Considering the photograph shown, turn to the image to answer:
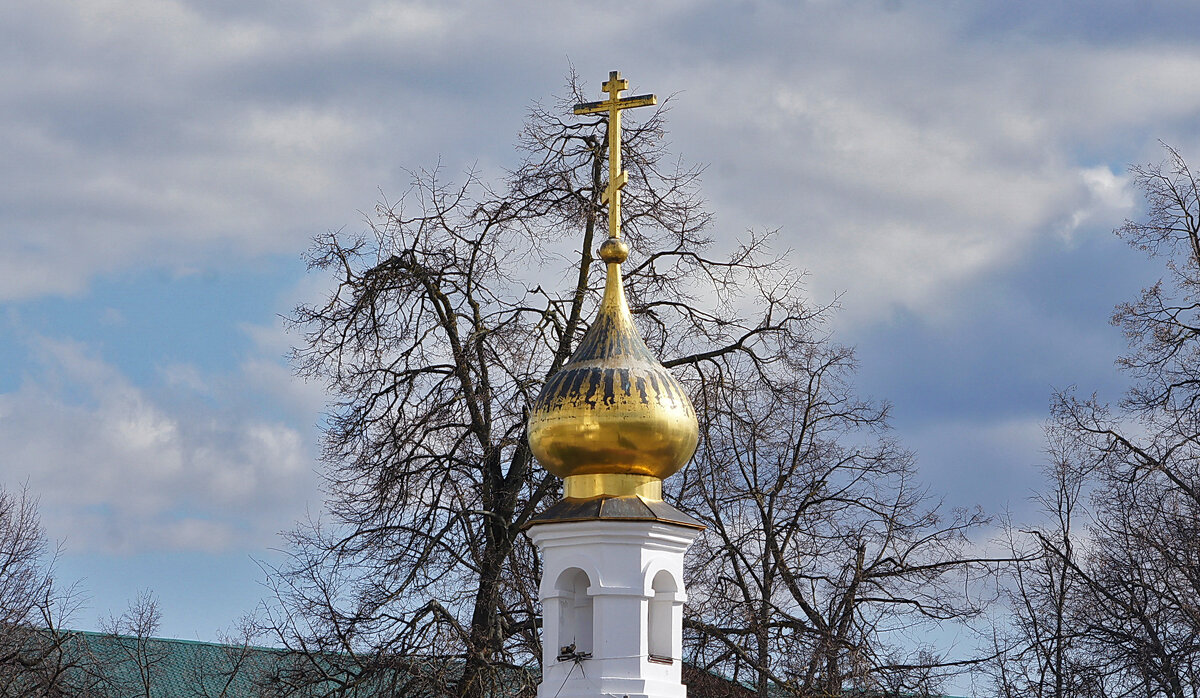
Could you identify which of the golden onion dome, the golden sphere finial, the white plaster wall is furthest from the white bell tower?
the golden sphere finial

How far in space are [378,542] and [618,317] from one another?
6603 millimetres

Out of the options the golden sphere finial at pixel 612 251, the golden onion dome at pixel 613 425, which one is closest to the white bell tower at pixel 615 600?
the golden onion dome at pixel 613 425

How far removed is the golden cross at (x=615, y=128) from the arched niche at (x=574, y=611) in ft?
9.15

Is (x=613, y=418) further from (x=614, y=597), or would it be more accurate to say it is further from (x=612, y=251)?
(x=612, y=251)

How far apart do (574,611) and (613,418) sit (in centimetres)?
155

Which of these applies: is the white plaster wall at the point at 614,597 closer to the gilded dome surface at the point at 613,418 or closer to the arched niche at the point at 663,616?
the arched niche at the point at 663,616

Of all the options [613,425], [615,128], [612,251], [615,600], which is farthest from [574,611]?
[615,128]

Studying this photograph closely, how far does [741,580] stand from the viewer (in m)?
20.3

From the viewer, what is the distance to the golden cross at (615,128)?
14891 mm

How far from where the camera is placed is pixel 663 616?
45.9ft

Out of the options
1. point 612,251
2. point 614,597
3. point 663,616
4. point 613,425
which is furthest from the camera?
point 612,251

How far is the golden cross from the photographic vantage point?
48.9 feet

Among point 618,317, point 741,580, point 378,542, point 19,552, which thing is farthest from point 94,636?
point 618,317

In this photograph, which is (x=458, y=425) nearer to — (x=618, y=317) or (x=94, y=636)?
(x=618, y=317)
